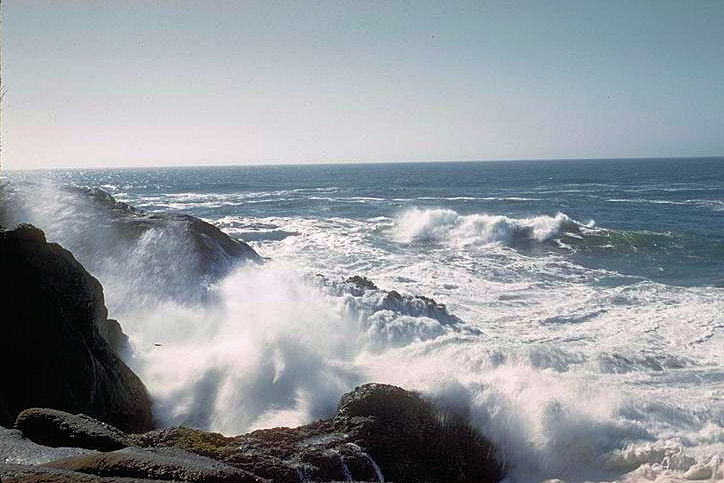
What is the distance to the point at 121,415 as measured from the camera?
318 inches

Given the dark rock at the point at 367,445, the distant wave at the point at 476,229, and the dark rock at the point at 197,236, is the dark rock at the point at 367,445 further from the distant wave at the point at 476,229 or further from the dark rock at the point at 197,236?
the distant wave at the point at 476,229

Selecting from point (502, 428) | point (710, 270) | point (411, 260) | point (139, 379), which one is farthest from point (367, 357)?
point (710, 270)

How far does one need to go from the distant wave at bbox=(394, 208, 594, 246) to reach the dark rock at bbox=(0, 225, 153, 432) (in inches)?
916

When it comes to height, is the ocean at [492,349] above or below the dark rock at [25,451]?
below

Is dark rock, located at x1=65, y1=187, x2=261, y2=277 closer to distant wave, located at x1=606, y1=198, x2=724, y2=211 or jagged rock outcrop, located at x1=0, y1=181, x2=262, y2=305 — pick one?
jagged rock outcrop, located at x1=0, y1=181, x2=262, y2=305

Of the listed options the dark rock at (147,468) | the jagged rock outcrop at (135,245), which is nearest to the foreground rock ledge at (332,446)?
the dark rock at (147,468)

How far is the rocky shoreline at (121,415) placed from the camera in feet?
18.1

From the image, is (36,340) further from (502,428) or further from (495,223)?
(495,223)

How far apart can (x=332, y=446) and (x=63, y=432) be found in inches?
128

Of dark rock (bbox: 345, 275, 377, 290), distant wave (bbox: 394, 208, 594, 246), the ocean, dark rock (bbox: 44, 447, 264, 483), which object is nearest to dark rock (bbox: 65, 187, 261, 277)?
the ocean

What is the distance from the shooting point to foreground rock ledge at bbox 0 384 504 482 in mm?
4496

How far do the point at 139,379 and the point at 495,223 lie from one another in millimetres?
27957

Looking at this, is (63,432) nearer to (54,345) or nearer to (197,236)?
(54,345)

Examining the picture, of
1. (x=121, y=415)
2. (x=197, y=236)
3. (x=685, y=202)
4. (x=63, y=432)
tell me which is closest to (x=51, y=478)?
(x=63, y=432)
